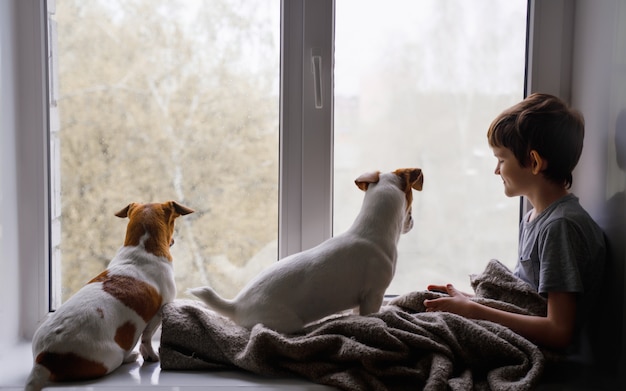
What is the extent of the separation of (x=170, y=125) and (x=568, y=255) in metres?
0.92

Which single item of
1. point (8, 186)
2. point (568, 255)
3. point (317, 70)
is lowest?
point (568, 255)

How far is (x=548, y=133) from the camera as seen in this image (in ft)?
3.98

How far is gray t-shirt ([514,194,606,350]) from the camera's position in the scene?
1134mm

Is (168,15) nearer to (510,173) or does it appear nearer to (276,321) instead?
(276,321)

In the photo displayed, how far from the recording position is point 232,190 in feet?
Answer: 4.70

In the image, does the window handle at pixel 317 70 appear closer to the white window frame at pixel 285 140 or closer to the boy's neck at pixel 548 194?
the white window frame at pixel 285 140

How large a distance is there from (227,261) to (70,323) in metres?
0.44

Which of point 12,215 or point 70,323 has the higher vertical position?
point 12,215

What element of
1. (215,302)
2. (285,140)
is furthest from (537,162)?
(215,302)

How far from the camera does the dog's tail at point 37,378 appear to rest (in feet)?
3.40

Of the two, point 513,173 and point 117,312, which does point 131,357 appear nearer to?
point 117,312

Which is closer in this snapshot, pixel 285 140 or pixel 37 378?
pixel 37 378

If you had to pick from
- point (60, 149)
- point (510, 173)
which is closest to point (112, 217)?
point (60, 149)

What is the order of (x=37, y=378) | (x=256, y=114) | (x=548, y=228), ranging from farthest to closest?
(x=256, y=114) < (x=548, y=228) < (x=37, y=378)
